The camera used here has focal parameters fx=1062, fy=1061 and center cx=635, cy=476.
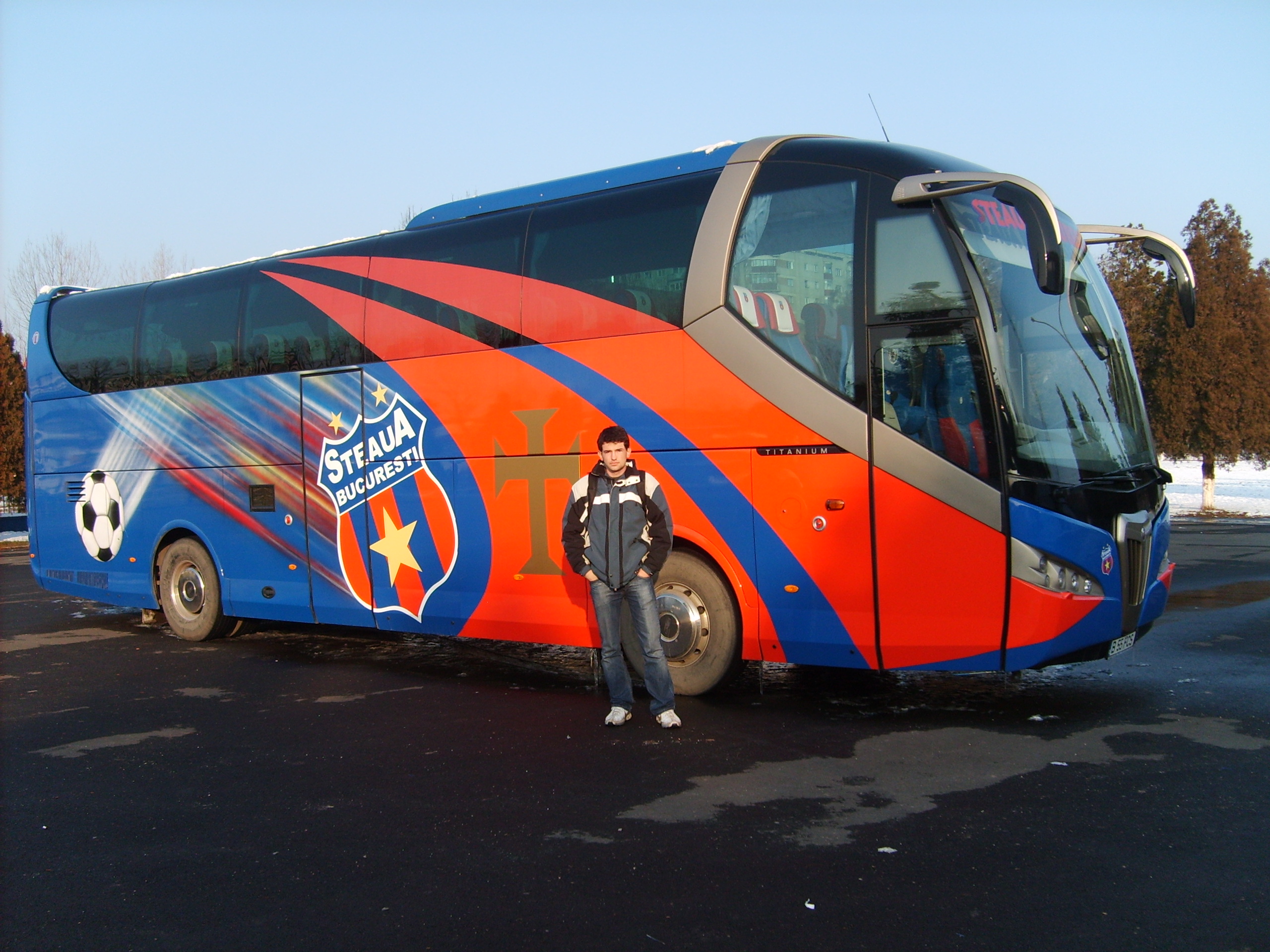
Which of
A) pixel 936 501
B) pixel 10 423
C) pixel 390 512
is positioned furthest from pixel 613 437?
pixel 10 423

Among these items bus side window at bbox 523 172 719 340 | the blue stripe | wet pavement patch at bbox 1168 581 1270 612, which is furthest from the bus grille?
wet pavement patch at bbox 1168 581 1270 612

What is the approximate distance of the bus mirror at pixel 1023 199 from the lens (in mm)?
5809

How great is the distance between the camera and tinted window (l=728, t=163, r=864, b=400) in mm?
6758

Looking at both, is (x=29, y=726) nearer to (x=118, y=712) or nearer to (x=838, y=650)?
(x=118, y=712)

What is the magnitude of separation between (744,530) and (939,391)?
161 cm

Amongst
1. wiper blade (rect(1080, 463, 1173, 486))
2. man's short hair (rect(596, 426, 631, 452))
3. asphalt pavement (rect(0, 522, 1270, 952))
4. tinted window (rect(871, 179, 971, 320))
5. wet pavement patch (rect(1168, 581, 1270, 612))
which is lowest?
asphalt pavement (rect(0, 522, 1270, 952))

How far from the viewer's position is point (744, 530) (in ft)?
23.7

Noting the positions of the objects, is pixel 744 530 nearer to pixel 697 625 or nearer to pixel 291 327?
pixel 697 625

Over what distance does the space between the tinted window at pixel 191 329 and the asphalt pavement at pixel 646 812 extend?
3420 mm

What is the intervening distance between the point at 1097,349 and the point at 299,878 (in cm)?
580

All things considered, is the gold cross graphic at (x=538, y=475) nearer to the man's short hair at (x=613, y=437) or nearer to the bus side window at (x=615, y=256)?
the bus side window at (x=615, y=256)

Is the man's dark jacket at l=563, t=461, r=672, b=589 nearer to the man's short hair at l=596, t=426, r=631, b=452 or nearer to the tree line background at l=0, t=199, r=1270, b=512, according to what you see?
the man's short hair at l=596, t=426, r=631, b=452

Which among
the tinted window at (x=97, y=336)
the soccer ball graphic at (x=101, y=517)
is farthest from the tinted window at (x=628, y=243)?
the soccer ball graphic at (x=101, y=517)

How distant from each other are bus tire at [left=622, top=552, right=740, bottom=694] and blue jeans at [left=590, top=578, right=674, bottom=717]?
399 mm
